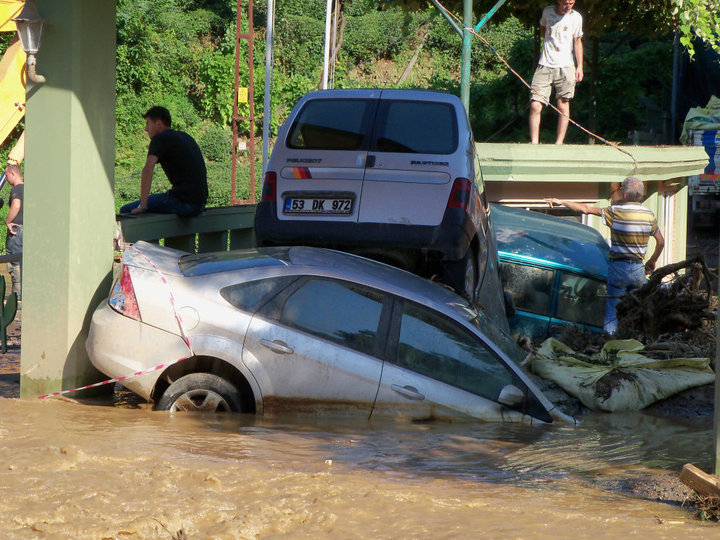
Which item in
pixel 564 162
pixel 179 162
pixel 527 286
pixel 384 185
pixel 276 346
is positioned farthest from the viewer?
pixel 564 162

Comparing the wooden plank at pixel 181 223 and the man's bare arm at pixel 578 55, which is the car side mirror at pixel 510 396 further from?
the man's bare arm at pixel 578 55

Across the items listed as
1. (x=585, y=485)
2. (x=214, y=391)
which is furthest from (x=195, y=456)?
(x=585, y=485)

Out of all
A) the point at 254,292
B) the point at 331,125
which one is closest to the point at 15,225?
the point at 331,125

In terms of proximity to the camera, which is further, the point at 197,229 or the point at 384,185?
the point at 197,229

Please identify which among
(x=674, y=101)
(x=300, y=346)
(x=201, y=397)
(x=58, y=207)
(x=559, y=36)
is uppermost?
(x=674, y=101)

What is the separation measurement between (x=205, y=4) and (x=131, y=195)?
15.1 metres

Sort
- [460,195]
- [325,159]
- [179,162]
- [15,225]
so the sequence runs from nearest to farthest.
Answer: [460,195], [325,159], [179,162], [15,225]

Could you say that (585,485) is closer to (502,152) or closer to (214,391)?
(214,391)

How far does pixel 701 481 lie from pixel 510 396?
1933 millimetres

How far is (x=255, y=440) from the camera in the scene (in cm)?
609

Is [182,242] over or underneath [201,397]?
over

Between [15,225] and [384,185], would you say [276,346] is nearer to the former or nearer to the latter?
[384,185]

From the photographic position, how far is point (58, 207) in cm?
725

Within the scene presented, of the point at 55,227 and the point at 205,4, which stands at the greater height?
the point at 205,4
